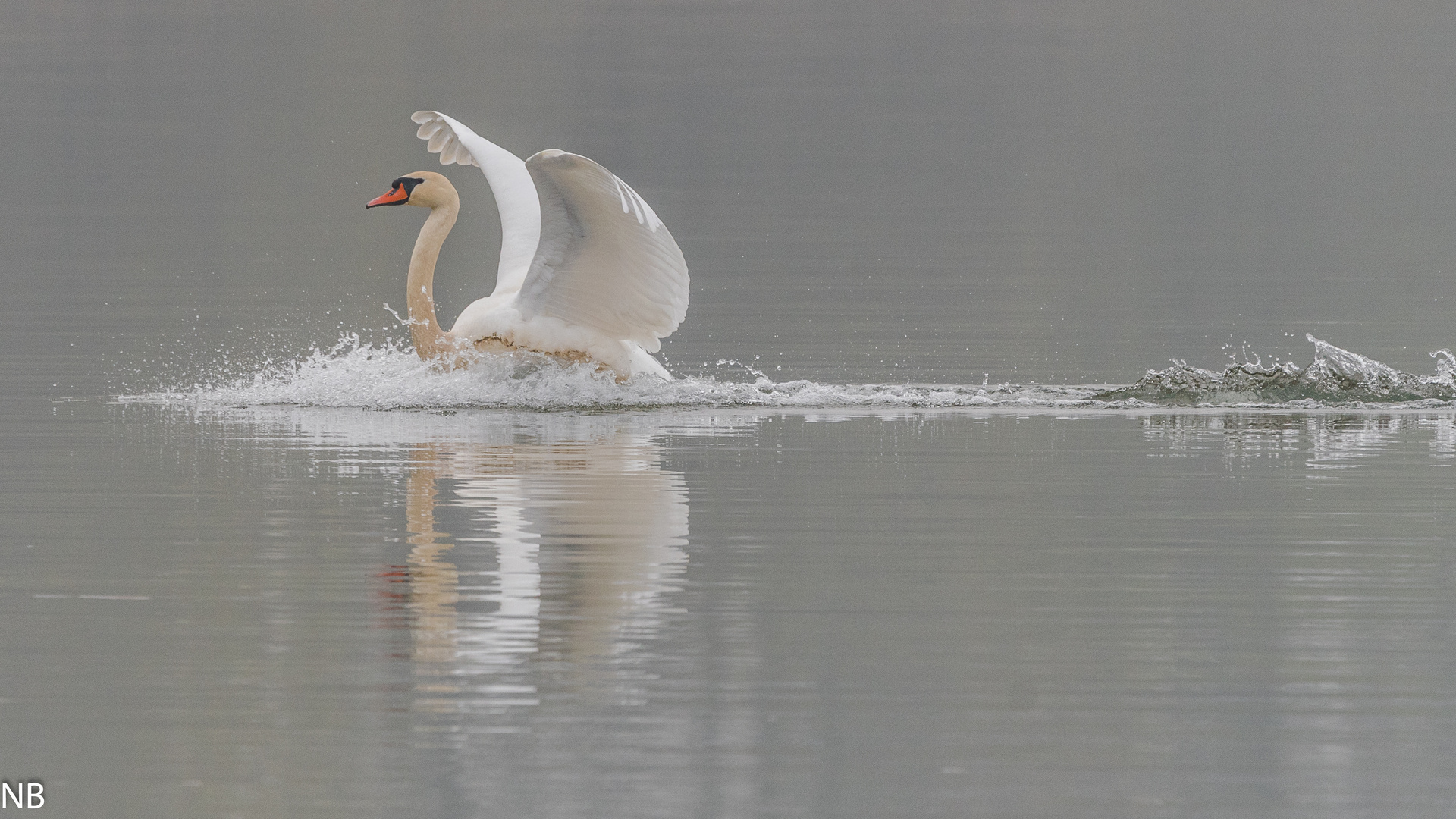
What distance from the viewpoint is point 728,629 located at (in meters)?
8.44

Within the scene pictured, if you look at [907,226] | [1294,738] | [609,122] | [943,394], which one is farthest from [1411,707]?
[609,122]

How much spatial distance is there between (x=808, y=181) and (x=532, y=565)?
3131cm

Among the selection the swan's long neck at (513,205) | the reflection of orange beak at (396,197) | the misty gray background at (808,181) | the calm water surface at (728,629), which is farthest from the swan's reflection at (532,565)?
the misty gray background at (808,181)

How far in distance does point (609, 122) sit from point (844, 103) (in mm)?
8924

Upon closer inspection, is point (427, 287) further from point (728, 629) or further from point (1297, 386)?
point (728, 629)

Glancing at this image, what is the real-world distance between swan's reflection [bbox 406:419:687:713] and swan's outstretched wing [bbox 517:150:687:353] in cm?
187

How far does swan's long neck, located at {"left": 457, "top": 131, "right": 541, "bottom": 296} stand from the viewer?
56.0ft

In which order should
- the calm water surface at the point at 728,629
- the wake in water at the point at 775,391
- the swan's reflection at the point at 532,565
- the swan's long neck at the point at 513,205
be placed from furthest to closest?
the swan's long neck at the point at 513,205
the wake in water at the point at 775,391
the swan's reflection at the point at 532,565
the calm water surface at the point at 728,629

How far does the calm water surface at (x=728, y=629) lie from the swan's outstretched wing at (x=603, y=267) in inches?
70.6

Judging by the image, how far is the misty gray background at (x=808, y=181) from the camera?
Result: 1978 cm

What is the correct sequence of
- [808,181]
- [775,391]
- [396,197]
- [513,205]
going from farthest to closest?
[808,181]
[513,205]
[396,197]
[775,391]

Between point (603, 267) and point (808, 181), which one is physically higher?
point (808, 181)

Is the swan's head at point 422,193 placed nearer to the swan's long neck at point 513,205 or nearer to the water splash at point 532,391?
the swan's long neck at point 513,205

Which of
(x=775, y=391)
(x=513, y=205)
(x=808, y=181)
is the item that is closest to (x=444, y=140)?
(x=513, y=205)
